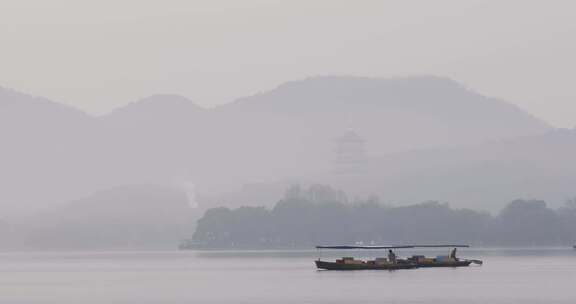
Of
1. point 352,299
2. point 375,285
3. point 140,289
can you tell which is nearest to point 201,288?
point 140,289

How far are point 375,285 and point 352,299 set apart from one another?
80.4 ft

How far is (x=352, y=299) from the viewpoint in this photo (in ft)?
546

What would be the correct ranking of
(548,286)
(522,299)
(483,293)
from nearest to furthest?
(522,299) → (483,293) → (548,286)

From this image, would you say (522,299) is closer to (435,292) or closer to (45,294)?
(435,292)

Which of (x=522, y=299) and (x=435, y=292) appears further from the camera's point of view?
(x=435, y=292)

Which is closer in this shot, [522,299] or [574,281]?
[522,299]

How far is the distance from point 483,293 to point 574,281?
2575cm

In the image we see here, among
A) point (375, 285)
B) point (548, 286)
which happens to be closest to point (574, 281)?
point (548, 286)

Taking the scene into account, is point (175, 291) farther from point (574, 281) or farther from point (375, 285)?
point (574, 281)

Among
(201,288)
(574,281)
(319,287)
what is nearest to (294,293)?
(319,287)

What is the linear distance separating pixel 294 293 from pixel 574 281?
36390 mm

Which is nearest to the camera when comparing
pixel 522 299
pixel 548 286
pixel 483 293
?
pixel 522 299

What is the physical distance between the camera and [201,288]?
19900cm

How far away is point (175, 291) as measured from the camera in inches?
7530
